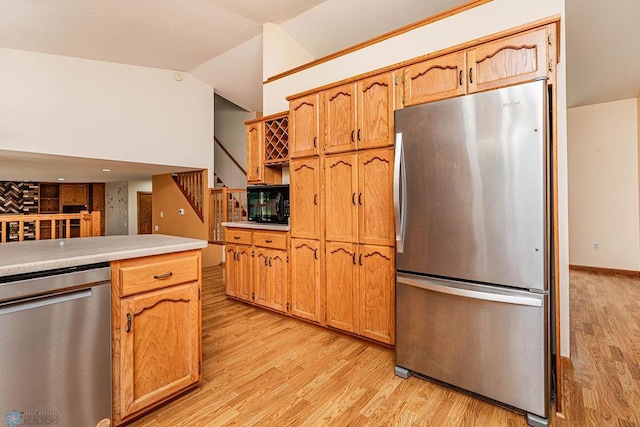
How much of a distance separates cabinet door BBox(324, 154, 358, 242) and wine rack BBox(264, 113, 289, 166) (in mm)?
833

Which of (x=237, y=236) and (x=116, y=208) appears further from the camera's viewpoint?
(x=116, y=208)

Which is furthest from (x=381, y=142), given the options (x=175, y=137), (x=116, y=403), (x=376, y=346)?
(x=175, y=137)

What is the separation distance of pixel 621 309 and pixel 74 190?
12061 mm

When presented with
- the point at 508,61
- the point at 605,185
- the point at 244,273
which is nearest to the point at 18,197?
the point at 244,273

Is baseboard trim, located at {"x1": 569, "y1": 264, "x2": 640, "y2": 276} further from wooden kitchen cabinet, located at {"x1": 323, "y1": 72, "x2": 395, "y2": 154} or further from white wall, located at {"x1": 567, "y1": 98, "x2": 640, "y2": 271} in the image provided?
wooden kitchen cabinet, located at {"x1": 323, "y1": 72, "x2": 395, "y2": 154}

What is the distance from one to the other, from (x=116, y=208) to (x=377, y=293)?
9.52 m

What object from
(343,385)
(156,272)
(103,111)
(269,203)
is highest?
(103,111)

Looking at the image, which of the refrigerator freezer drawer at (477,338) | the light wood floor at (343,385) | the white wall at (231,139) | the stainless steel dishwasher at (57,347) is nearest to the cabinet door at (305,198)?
the light wood floor at (343,385)

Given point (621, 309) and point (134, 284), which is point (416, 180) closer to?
point (134, 284)

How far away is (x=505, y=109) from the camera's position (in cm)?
161

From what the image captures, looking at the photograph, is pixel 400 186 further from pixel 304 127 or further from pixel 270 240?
pixel 270 240

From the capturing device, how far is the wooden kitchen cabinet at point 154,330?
151 cm

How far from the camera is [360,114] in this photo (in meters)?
2.46

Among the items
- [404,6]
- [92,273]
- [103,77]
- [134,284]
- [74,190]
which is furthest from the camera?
[74,190]
